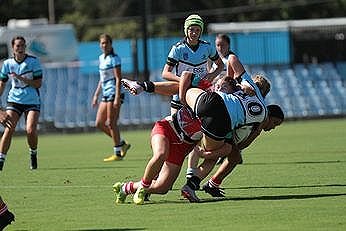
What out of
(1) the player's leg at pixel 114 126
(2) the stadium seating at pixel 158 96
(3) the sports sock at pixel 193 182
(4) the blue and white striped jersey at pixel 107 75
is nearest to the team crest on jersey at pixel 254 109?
(3) the sports sock at pixel 193 182

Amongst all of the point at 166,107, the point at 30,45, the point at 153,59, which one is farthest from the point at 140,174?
the point at 30,45

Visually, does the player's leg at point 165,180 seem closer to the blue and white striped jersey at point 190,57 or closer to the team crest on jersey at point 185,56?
the blue and white striped jersey at point 190,57

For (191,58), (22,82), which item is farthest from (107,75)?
(191,58)

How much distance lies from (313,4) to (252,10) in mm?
3834

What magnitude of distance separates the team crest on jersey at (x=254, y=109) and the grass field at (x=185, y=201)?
3.44 feet

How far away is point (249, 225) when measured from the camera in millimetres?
11523

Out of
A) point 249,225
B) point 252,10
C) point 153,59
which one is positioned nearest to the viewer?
point 249,225

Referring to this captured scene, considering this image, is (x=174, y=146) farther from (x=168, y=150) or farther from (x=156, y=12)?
(x=156, y=12)

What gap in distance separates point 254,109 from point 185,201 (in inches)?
55.5

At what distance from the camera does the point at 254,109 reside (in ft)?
44.9

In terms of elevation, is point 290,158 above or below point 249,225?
below

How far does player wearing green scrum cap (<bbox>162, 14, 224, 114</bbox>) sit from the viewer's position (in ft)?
51.6

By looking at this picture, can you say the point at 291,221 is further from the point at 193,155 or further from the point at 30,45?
the point at 30,45

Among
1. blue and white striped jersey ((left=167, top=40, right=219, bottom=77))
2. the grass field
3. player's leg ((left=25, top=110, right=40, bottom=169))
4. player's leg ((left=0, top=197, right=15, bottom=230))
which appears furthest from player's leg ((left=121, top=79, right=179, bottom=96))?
player's leg ((left=25, top=110, right=40, bottom=169))
